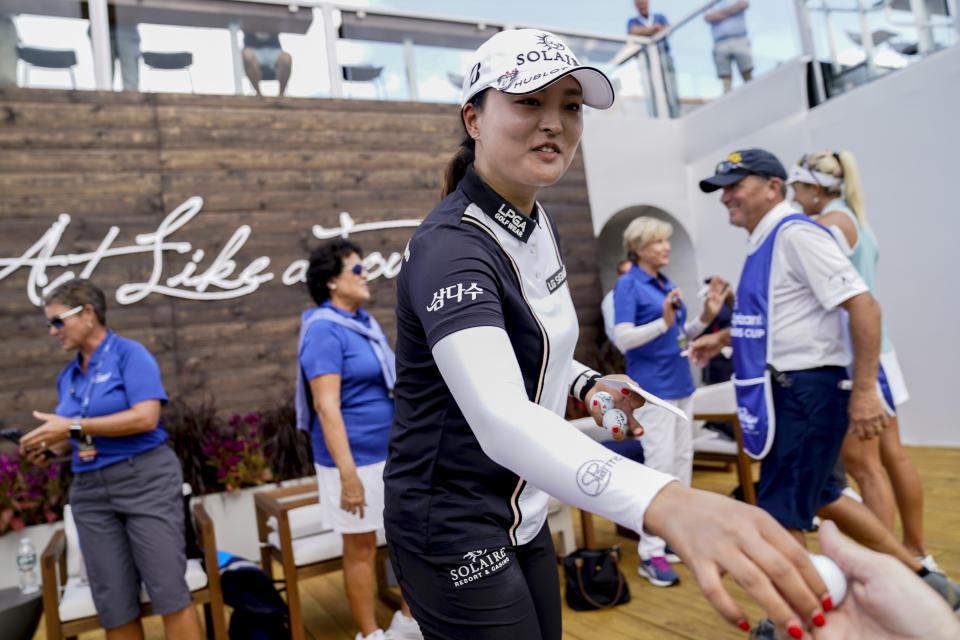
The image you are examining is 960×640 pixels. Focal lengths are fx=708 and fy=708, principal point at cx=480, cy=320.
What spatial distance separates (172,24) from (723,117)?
5557mm

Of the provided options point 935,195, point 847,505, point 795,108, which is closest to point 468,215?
point 847,505

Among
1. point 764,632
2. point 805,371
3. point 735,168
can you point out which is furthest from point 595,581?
point 735,168

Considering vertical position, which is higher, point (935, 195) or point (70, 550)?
point (935, 195)

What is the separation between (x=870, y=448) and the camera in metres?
3.04

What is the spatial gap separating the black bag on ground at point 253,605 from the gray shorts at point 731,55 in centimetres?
681

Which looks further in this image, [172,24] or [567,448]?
[172,24]

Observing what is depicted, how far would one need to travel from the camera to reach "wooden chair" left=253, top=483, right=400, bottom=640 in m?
3.23

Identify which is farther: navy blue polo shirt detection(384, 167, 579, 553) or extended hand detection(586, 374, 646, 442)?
extended hand detection(586, 374, 646, 442)

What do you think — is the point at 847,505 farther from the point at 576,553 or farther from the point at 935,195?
the point at 935,195

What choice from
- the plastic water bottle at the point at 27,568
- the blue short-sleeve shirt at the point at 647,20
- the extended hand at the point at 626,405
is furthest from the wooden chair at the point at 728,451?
the blue short-sleeve shirt at the point at 647,20

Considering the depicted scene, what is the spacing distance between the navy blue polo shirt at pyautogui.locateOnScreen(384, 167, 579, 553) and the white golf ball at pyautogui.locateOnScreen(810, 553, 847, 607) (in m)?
0.56

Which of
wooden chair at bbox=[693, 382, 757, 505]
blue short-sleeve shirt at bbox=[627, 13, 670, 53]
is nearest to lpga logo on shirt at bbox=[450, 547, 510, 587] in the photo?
wooden chair at bbox=[693, 382, 757, 505]

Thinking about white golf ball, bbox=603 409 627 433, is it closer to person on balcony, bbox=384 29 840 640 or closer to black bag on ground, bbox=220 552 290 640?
person on balcony, bbox=384 29 840 640

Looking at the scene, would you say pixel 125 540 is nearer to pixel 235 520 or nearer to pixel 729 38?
pixel 235 520
